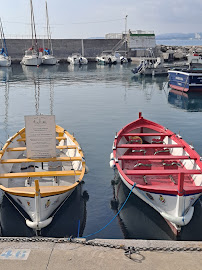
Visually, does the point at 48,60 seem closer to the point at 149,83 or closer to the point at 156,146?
the point at 149,83

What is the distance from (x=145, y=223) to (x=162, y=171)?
1795 mm

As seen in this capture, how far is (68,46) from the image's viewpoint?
82250 mm

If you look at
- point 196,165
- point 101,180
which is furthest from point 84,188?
point 196,165

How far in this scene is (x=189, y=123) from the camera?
74.2ft

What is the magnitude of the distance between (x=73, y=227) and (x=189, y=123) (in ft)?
49.5

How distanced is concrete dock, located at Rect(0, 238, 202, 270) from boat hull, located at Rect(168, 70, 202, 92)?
91.6ft

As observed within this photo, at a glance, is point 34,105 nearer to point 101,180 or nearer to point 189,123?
point 189,123

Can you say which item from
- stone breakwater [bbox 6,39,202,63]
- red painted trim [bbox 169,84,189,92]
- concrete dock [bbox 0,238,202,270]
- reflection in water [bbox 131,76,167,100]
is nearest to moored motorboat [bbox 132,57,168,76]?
reflection in water [bbox 131,76,167,100]

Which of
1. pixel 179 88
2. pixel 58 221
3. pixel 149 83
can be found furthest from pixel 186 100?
pixel 58 221

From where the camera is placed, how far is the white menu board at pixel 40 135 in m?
11.1

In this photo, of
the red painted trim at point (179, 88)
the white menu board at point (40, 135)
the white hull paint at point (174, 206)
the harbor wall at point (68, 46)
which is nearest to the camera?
the white hull paint at point (174, 206)

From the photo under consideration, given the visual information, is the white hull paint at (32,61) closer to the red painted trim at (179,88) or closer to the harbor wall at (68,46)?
the harbor wall at (68,46)

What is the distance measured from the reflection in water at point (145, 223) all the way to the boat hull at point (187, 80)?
80.1ft

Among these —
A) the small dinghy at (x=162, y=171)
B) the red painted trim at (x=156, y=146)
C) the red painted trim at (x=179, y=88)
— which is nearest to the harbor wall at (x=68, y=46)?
the red painted trim at (x=179, y=88)
